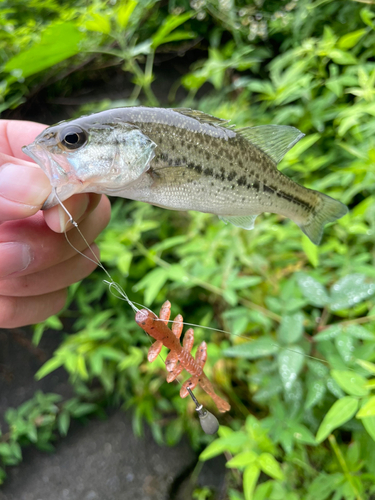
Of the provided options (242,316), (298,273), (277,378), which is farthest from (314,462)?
(298,273)

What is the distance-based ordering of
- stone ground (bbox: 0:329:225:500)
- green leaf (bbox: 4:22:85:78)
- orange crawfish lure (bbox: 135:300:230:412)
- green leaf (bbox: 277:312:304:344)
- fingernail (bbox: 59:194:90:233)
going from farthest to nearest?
stone ground (bbox: 0:329:225:500), green leaf (bbox: 4:22:85:78), green leaf (bbox: 277:312:304:344), fingernail (bbox: 59:194:90:233), orange crawfish lure (bbox: 135:300:230:412)

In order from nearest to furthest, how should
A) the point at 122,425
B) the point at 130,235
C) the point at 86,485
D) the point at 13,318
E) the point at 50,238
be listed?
1. the point at 50,238
2. the point at 13,318
3. the point at 130,235
4. the point at 86,485
5. the point at 122,425

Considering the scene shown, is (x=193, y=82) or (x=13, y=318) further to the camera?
(x=193, y=82)

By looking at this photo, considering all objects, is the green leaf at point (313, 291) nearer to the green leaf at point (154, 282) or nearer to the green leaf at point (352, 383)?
the green leaf at point (352, 383)

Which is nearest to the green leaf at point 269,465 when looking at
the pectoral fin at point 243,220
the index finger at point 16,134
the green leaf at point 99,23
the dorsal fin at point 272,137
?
the pectoral fin at point 243,220

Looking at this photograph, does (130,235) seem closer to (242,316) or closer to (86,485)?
(242,316)

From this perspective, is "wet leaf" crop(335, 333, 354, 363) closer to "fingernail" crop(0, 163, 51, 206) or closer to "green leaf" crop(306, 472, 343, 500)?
"green leaf" crop(306, 472, 343, 500)

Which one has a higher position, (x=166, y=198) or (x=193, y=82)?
(x=166, y=198)

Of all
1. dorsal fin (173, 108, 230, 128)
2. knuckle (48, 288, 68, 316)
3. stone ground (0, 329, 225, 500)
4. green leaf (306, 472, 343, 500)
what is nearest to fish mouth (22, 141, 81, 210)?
dorsal fin (173, 108, 230, 128)
